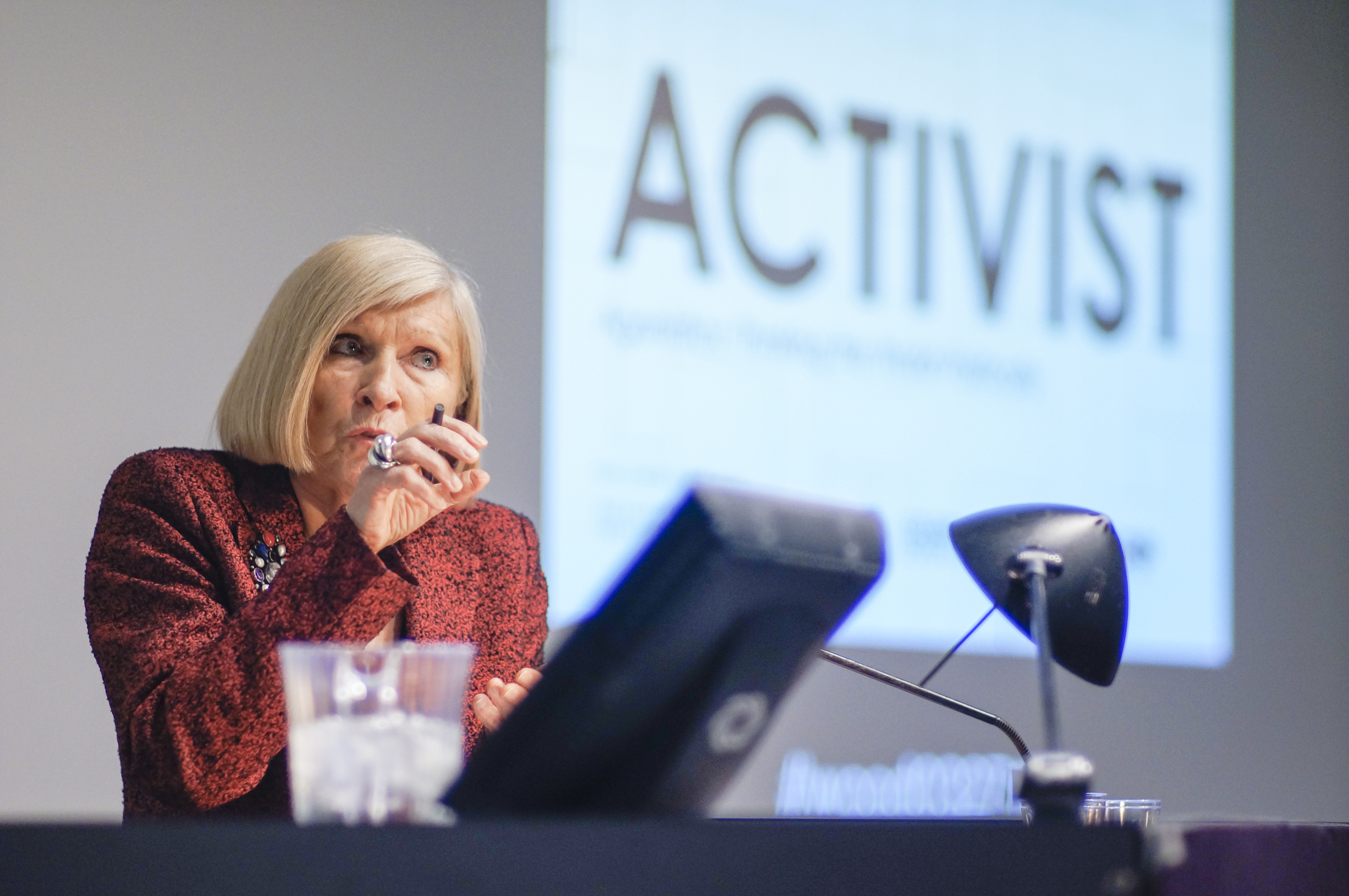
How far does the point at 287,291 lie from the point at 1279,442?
9.03 ft

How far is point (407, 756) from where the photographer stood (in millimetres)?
604

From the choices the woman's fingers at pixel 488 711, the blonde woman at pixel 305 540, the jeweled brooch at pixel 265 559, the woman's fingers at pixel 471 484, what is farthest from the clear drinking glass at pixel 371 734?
the jeweled brooch at pixel 265 559

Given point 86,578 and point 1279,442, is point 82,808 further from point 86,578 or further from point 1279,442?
point 1279,442

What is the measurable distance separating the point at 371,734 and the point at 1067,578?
1.98 feet

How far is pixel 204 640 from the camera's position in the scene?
45.4 inches

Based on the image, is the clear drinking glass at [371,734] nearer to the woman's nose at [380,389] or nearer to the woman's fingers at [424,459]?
the woman's fingers at [424,459]

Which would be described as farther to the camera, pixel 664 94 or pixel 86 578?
pixel 664 94

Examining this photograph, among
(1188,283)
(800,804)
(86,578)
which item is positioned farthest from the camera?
(1188,283)

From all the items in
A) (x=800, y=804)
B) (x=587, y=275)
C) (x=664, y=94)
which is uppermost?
(x=664, y=94)

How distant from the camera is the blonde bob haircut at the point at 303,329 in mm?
1428

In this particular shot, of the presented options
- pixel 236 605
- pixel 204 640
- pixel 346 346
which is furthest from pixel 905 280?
pixel 204 640

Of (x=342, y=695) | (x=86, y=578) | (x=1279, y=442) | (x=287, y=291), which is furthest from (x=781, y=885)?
(x=1279, y=442)

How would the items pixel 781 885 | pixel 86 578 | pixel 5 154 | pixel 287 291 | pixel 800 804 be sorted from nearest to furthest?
pixel 781 885 → pixel 86 578 → pixel 287 291 → pixel 5 154 → pixel 800 804

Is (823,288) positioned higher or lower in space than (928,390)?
higher
